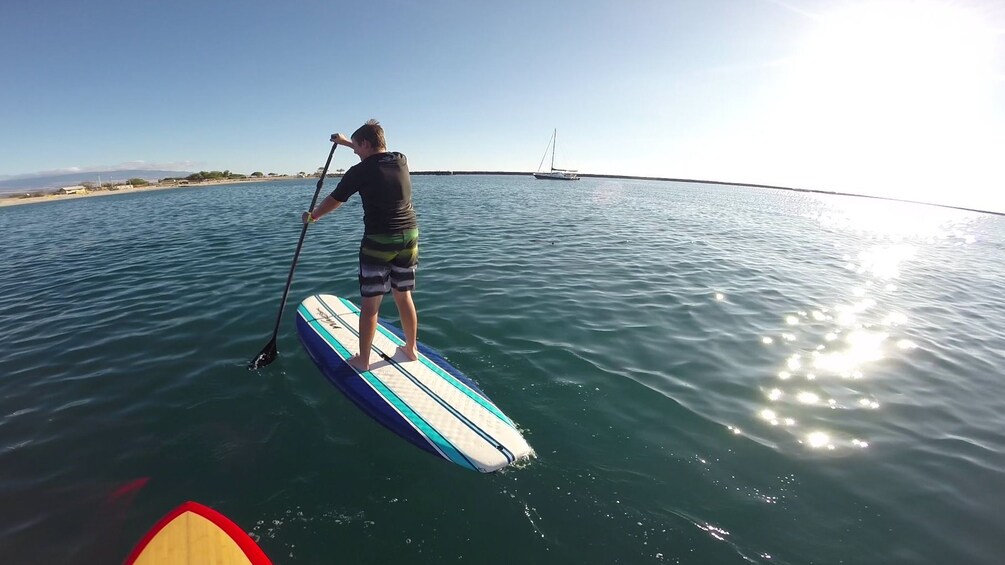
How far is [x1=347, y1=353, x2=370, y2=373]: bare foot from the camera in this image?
4.71m

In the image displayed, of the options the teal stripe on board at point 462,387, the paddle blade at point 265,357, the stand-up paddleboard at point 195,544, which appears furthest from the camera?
the paddle blade at point 265,357

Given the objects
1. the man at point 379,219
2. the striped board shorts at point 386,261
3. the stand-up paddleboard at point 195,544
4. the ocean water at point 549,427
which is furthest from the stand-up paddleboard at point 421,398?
the stand-up paddleboard at point 195,544

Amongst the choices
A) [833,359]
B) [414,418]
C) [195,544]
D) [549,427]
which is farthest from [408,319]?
[833,359]

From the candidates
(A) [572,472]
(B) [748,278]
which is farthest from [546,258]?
(A) [572,472]

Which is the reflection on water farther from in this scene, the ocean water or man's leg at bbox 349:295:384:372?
man's leg at bbox 349:295:384:372

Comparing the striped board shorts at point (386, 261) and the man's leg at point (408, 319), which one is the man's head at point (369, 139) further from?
the man's leg at point (408, 319)

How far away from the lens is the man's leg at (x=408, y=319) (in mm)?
4559

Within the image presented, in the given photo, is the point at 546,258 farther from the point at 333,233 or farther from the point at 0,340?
the point at 0,340

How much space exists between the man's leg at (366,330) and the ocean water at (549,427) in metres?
0.47

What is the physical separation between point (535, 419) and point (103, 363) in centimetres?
634

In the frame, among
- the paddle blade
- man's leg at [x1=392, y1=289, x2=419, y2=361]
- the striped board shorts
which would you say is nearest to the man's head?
the striped board shorts

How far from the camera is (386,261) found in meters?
4.39

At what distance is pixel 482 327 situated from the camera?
6516 mm

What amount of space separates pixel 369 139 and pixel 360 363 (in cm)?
272
